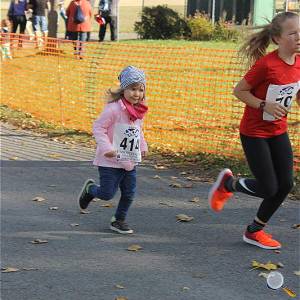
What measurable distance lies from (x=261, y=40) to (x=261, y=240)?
1476 mm

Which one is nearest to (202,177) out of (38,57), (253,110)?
(253,110)

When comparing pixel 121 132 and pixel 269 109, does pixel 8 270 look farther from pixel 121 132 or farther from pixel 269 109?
pixel 269 109

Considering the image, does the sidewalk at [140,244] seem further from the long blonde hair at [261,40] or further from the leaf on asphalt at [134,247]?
the long blonde hair at [261,40]

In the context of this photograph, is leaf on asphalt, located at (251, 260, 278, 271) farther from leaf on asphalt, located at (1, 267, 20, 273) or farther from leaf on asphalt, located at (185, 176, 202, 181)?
leaf on asphalt, located at (185, 176, 202, 181)

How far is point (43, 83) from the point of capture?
15117 mm

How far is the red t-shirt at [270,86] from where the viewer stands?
18.5ft

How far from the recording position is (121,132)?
20.0 feet

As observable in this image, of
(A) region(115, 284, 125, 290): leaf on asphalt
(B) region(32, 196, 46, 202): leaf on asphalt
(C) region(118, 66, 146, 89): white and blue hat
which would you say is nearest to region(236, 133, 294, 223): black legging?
(C) region(118, 66, 146, 89): white and blue hat

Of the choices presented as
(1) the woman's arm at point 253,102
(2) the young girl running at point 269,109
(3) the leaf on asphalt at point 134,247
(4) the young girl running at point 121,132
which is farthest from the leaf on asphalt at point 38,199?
(1) the woman's arm at point 253,102

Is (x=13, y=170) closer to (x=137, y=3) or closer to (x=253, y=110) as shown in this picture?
(x=253, y=110)

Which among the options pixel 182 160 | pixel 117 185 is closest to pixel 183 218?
pixel 117 185

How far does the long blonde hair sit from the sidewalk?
1.42m

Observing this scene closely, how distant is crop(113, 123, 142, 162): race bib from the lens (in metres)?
6.09

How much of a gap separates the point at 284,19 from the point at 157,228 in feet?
6.45
